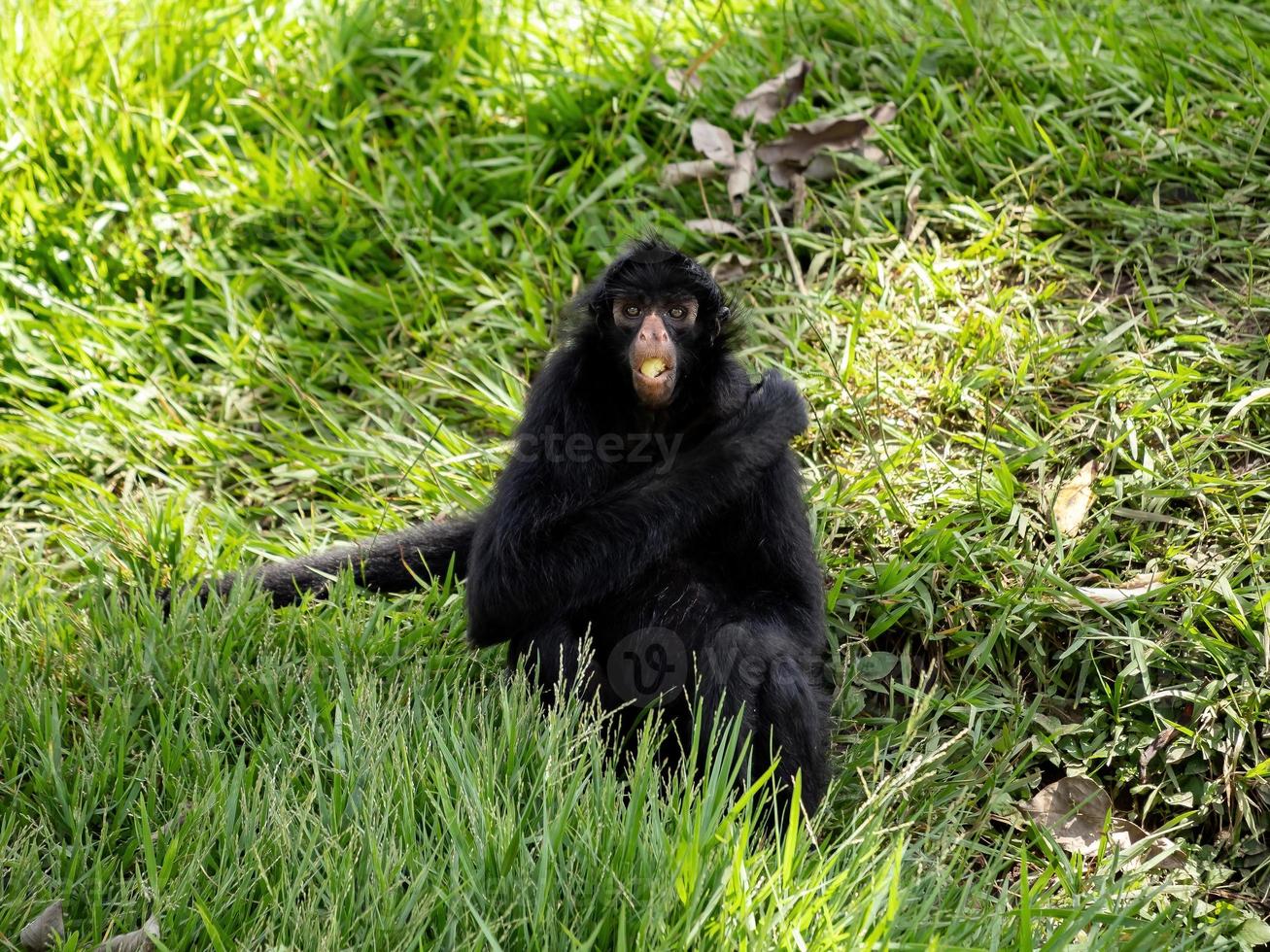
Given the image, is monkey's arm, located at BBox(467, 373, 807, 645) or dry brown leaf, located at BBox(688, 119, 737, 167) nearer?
monkey's arm, located at BBox(467, 373, 807, 645)

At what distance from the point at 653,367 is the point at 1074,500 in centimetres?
172

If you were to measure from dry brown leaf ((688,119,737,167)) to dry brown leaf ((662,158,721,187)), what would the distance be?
37mm

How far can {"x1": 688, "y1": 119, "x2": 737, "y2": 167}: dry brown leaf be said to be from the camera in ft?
19.5

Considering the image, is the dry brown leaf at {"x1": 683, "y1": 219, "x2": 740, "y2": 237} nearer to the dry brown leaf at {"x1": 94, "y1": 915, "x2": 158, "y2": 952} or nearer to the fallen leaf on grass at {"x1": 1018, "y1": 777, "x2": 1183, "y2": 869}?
the fallen leaf on grass at {"x1": 1018, "y1": 777, "x2": 1183, "y2": 869}

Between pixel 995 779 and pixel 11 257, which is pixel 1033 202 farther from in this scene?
pixel 11 257

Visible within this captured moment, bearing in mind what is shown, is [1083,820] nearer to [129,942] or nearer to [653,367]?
[653,367]

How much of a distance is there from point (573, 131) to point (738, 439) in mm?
2798

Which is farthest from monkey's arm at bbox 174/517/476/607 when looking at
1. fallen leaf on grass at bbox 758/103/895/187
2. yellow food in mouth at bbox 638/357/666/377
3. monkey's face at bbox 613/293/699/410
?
fallen leaf on grass at bbox 758/103/895/187

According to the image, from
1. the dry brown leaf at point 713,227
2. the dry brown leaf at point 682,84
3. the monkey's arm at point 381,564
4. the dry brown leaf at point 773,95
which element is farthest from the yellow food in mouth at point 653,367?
the dry brown leaf at point 682,84

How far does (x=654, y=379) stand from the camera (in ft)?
12.6

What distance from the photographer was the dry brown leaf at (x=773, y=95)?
605cm

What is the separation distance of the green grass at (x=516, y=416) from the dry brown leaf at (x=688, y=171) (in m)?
0.16

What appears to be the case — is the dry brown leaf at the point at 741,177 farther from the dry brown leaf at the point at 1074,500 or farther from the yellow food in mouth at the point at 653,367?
the yellow food in mouth at the point at 653,367

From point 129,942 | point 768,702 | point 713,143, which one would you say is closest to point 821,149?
point 713,143
